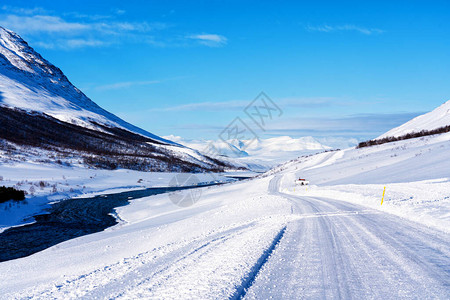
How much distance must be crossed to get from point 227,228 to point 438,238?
6.10 m

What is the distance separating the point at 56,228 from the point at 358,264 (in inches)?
662

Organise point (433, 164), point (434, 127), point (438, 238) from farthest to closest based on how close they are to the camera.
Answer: point (434, 127) → point (433, 164) → point (438, 238)

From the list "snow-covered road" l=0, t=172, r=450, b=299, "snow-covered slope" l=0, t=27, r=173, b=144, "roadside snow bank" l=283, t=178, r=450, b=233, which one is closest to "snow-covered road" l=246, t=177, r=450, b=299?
"snow-covered road" l=0, t=172, r=450, b=299

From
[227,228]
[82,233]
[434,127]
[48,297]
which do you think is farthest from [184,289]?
[434,127]

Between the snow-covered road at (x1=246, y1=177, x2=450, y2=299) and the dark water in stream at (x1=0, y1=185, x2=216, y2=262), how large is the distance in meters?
10.7

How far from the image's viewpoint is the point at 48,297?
5309 millimetres

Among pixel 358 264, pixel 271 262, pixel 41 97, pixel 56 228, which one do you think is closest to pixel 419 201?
pixel 358 264

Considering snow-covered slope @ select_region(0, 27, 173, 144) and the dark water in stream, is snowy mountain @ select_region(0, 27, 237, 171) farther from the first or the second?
the dark water in stream

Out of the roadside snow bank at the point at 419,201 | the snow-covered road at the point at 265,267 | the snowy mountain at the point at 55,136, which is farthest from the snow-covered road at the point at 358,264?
the snowy mountain at the point at 55,136

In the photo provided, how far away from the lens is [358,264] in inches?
240

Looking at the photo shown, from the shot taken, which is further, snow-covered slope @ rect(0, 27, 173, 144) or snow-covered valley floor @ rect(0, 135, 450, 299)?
snow-covered slope @ rect(0, 27, 173, 144)

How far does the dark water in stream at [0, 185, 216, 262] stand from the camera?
13.3m

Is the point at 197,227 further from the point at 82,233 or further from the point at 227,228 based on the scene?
the point at 82,233

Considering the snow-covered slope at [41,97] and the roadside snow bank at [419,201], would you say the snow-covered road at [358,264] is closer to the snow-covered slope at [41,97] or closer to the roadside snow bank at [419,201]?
the roadside snow bank at [419,201]
